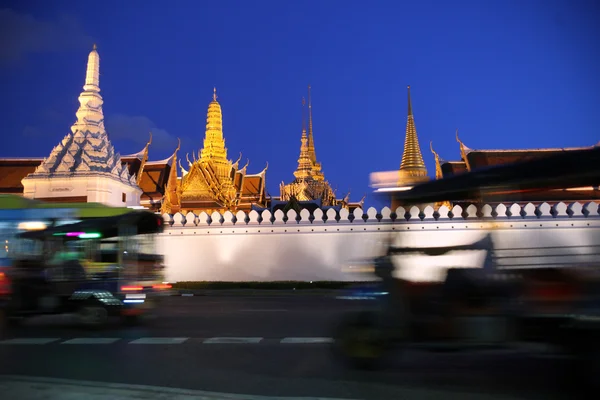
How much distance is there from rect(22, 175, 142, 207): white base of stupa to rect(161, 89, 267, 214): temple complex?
21.5 ft

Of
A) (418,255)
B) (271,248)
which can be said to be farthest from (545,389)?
(271,248)

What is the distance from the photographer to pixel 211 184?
3497 centimetres

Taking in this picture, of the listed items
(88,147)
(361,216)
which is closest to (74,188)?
(88,147)

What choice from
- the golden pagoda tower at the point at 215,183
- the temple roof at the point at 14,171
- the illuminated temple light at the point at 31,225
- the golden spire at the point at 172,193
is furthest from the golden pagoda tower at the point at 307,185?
the illuminated temple light at the point at 31,225

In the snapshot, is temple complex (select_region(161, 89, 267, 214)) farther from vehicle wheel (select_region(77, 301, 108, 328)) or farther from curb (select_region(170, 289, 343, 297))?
vehicle wheel (select_region(77, 301, 108, 328))

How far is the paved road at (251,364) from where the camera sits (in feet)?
16.6

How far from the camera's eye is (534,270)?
5.25 meters

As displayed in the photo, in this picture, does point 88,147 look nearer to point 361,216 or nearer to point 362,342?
point 361,216

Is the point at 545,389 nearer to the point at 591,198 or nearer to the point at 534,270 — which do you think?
Result: the point at 534,270

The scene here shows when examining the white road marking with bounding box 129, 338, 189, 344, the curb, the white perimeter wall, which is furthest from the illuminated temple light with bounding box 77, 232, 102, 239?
the white perimeter wall

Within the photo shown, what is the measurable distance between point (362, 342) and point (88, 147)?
2236 cm

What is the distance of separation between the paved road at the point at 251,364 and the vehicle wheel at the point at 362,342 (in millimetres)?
142

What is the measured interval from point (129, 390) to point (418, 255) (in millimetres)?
3094

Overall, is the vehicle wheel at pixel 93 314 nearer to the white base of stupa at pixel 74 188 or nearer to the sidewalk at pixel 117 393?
the sidewalk at pixel 117 393
